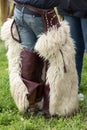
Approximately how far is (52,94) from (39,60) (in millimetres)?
370

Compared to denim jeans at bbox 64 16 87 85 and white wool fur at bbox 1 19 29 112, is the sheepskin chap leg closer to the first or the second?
white wool fur at bbox 1 19 29 112

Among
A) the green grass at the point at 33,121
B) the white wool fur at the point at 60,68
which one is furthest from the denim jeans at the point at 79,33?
the green grass at the point at 33,121

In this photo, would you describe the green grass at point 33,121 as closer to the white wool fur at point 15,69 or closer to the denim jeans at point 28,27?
the white wool fur at point 15,69

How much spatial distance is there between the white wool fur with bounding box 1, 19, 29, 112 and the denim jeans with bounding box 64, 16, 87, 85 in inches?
28.4

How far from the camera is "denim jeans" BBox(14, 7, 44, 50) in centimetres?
421

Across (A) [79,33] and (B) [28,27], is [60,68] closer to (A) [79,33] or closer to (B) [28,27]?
(B) [28,27]

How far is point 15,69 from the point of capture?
4484mm

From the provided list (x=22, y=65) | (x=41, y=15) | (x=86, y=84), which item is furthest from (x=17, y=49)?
(x=86, y=84)

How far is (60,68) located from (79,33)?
0.81m

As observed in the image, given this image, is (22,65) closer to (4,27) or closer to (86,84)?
(4,27)

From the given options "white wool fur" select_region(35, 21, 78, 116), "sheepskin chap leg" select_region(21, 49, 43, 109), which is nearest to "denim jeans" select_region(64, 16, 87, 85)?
"white wool fur" select_region(35, 21, 78, 116)

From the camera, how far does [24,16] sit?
4.23 metres

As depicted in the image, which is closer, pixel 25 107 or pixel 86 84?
pixel 25 107

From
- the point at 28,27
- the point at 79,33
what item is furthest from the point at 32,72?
the point at 79,33
